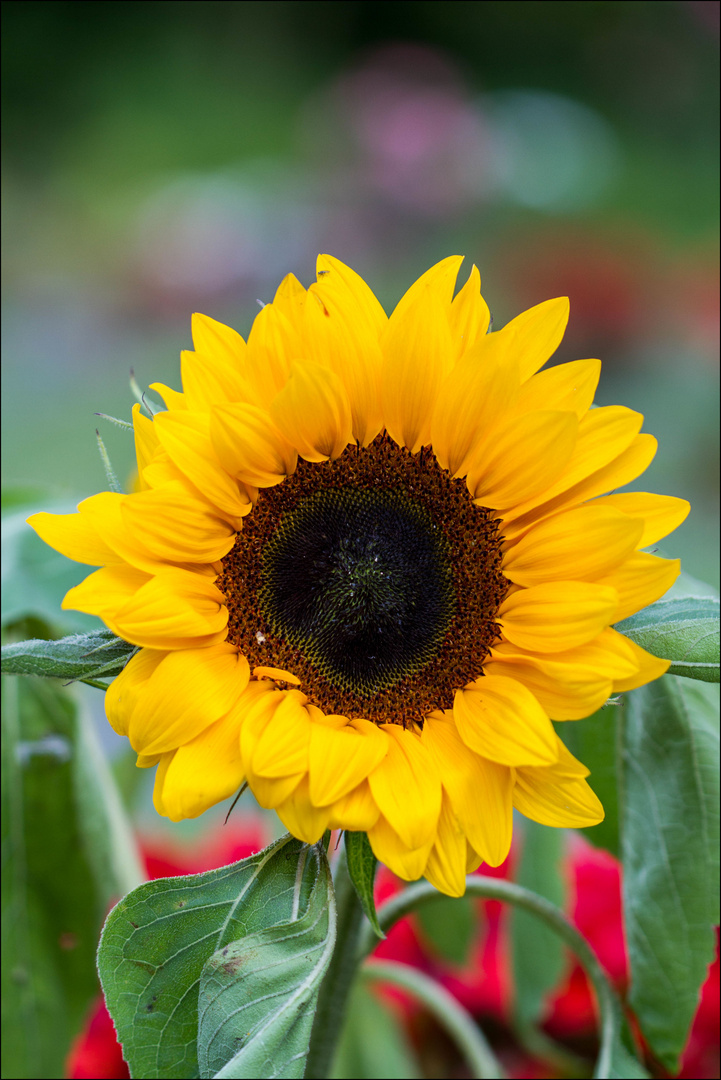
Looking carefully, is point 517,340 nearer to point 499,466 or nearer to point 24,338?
point 499,466

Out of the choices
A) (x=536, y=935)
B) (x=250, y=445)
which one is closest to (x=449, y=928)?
(x=536, y=935)

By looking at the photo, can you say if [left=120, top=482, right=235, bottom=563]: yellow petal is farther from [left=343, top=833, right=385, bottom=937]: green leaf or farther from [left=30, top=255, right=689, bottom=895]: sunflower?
[left=343, top=833, right=385, bottom=937]: green leaf

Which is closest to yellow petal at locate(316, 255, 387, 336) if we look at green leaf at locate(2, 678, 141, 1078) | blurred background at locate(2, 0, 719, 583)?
green leaf at locate(2, 678, 141, 1078)

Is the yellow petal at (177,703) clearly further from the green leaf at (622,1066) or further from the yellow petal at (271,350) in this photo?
the green leaf at (622,1066)

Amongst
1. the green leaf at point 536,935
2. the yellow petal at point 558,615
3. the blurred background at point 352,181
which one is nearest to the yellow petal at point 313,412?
the yellow petal at point 558,615

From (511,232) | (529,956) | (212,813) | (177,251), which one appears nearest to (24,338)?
(177,251)

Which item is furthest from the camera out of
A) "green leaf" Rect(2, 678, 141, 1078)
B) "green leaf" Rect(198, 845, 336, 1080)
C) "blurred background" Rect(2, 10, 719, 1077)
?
"blurred background" Rect(2, 10, 719, 1077)

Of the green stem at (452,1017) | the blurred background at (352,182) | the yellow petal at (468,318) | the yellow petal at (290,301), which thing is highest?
the blurred background at (352,182)
